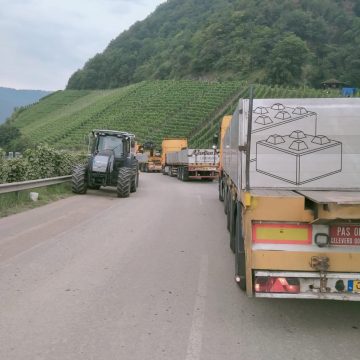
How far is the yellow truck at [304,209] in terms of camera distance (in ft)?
16.5

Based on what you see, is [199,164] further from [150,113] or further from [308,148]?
[150,113]

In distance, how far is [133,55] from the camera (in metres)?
174

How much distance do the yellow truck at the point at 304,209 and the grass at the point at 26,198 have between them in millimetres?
8975

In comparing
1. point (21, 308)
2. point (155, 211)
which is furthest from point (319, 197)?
point (155, 211)

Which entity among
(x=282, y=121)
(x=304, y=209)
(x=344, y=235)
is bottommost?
(x=344, y=235)

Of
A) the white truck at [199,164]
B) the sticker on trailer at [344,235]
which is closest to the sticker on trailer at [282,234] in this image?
the sticker on trailer at [344,235]

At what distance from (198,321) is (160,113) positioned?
7777cm

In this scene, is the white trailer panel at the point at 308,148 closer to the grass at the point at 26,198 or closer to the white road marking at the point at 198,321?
the white road marking at the point at 198,321

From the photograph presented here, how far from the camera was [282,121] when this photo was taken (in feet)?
20.9

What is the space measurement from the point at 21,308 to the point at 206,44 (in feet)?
456

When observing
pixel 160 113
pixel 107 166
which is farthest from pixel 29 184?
pixel 160 113

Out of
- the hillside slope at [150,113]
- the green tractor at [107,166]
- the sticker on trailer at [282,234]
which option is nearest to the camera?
the sticker on trailer at [282,234]

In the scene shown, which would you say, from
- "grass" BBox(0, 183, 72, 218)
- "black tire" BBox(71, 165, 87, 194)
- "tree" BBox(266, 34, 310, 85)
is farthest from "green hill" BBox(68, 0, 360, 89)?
"grass" BBox(0, 183, 72, 218)

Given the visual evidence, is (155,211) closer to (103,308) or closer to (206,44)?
(103,308)
